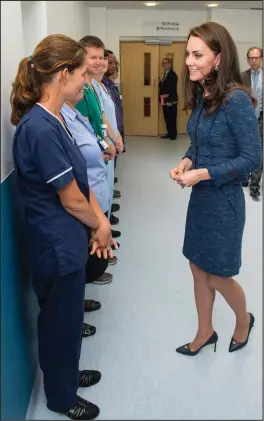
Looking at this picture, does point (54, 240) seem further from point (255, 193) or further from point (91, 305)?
point (255, 193)

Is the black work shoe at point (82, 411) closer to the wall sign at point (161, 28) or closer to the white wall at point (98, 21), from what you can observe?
the white wall at point (98, 21)

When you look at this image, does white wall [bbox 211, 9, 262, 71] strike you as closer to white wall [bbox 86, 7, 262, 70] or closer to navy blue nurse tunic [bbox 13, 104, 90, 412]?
white wall [bbox 86, 7, 262, 70]

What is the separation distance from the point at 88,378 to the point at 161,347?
0.43 m

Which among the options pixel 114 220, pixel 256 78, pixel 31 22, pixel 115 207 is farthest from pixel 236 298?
pixel 256 78

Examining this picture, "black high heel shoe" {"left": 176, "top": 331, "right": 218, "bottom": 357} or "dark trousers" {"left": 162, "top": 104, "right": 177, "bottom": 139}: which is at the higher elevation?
"dark trousers" {"left": 162, "top": 104, "right": 177, "bottom": 139}

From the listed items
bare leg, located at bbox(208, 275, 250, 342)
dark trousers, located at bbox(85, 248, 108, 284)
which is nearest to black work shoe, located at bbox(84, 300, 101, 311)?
dark trousers, located at bbox(85, 248, 108, 284)

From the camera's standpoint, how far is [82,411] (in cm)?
163

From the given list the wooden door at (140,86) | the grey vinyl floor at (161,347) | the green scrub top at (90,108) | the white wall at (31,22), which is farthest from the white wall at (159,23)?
the green scrub top at (90,108)

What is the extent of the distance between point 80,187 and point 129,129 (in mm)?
7512

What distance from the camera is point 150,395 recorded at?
1763mm

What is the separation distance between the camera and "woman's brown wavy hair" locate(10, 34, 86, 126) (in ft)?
4.36

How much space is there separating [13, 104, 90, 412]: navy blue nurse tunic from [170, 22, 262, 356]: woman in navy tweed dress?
529 millimetres

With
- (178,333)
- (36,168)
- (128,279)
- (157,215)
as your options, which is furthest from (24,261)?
(157,215)

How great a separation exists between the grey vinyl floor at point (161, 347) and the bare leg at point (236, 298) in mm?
97
